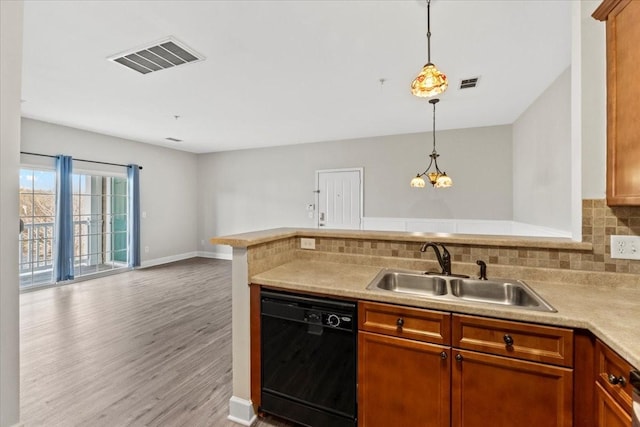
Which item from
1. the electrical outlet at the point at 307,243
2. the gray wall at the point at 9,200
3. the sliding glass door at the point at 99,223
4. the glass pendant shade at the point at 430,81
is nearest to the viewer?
the gray wall at the point at 9,200

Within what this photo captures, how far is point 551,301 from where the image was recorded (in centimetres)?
131

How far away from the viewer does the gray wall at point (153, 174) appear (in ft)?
15.1

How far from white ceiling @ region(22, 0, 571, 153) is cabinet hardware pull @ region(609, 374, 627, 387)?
7.43 feet

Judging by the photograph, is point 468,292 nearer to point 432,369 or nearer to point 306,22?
point 432,369

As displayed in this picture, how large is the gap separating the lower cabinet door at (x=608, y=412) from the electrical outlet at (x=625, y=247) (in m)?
0.84

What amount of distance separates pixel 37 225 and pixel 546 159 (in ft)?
25.0

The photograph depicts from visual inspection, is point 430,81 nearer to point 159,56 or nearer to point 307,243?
point 307,243

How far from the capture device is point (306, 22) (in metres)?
2.14

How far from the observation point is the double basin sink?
60.4 inches

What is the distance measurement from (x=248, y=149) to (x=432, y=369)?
6434 millimetres

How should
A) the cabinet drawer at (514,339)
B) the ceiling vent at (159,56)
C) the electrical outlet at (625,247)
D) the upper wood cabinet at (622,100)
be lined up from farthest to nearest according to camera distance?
the ceiling vent at (159,56), the electrical outlet at (625,247), the upper wood cabinet at (622,100), the cabinet drawer at (514,339)

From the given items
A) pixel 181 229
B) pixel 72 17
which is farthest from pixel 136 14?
pixel 181 229

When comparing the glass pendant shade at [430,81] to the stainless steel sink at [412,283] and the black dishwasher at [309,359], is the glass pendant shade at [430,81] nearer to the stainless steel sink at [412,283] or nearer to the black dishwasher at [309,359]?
the stainless steel sink at [412,283]

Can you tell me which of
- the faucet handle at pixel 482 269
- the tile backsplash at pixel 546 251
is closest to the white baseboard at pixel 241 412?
the tile backsplash at pixel 546 251
